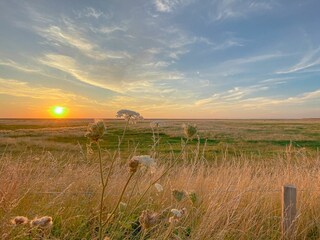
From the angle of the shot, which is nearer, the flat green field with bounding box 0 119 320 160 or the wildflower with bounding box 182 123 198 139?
the wildflower with bounding box 182 123 198 139

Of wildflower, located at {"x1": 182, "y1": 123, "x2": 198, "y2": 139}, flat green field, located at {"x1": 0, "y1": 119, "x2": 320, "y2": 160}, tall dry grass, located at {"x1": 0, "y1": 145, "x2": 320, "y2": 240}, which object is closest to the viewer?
wildflower, located at {"x1": 182, "y1": 123, "x2": 198, "y2": 139}

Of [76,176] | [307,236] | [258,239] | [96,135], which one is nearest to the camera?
[96,135]

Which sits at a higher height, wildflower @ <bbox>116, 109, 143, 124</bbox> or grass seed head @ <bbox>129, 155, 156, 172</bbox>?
wildflower @ <bbox>116, 109, 143, 124</bbox>

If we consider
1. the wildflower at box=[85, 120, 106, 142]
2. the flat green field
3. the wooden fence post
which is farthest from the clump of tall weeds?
the wooden fence post

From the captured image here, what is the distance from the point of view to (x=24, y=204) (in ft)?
13.8

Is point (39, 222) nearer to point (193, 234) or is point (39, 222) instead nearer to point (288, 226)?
point (193, 234)

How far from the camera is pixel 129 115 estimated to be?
1725 mm

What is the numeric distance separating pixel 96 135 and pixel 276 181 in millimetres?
4898

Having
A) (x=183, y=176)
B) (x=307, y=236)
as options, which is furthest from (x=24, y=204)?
(x=307, y=236)

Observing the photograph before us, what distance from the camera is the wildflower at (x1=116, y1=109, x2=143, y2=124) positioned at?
5.61 ft

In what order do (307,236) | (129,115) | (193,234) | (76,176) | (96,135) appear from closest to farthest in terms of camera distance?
(96,135) → (129,115) → (193,234) → (307,236) → (76,176)

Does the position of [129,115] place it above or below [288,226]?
above

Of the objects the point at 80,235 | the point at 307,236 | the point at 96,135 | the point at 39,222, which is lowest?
the point at 307,236

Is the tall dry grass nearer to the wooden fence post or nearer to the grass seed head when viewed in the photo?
the wooden fence post
